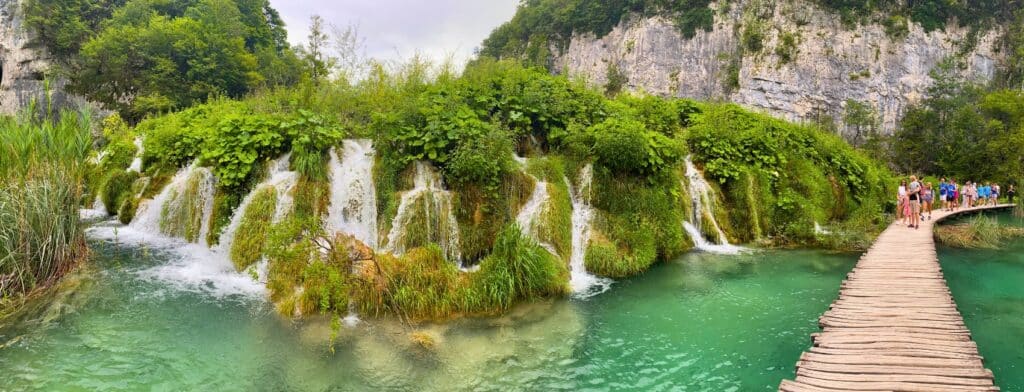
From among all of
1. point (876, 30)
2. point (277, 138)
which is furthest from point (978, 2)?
point (277, 138)

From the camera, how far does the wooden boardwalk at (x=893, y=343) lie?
13.9ft

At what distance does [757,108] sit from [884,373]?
46.0 m

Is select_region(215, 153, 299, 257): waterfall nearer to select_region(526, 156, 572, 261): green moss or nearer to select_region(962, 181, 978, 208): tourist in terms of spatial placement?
select_region(526, 156, 572, 261): green moss

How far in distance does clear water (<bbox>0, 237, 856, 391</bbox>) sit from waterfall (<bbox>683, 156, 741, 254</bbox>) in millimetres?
3453

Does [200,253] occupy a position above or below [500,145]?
below

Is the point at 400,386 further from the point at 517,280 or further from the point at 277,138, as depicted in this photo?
the point at 277,138

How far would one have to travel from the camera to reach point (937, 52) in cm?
4366

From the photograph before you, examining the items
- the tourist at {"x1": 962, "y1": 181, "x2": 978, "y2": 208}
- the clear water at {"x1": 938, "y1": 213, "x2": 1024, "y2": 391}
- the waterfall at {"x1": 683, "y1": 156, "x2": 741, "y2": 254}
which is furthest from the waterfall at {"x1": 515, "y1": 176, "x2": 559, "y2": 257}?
the tourist at {"x1": 962, "y1": 181, "x2": 978, "y2": 208}

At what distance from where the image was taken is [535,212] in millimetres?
9766

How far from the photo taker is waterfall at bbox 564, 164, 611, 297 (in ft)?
29.3

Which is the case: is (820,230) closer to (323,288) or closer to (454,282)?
(454,282)

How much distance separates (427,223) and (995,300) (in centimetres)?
1013

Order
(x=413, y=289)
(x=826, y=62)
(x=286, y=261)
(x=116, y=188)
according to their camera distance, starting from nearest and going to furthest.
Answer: (x=413, y=289) → (x=286, y=261) → (x=116, y=188) → (x=826, y=62)

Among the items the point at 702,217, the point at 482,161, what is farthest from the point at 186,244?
the point at 702,217
